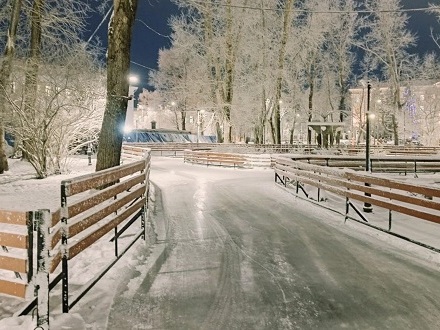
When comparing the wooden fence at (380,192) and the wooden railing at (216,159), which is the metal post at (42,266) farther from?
the wooden railing at (216,159)

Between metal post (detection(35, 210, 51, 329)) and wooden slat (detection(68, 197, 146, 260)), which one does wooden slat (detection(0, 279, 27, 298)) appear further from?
wooden slat (detection(68, 197, 146, 260))

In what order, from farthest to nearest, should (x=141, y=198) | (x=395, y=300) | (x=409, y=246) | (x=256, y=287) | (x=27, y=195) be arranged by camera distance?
(x=27, y=195) → (x=141, y=198) → (x=409, y=246) → (x=256, y=287) → (x=395, y=300)

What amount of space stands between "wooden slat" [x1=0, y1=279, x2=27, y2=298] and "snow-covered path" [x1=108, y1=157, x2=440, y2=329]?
36.1 inches

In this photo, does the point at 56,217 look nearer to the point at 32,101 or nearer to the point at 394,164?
the point at 32,101

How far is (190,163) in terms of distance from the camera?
107 feet

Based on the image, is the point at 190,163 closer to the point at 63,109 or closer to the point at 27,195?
the point at 63,109

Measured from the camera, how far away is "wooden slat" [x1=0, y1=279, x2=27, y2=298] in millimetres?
4359

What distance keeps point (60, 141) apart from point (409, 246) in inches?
616

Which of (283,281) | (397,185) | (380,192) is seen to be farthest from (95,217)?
(380,192)

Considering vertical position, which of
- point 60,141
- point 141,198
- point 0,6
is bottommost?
point 141,198

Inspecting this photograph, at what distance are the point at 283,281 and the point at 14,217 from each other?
333 centimetres

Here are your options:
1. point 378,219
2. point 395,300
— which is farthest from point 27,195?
point 395,300

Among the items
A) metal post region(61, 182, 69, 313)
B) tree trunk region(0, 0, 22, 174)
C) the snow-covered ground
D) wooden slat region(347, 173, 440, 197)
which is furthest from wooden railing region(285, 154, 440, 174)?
metal post region(61, 182, 69, 313)

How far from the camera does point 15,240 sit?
4.32m
